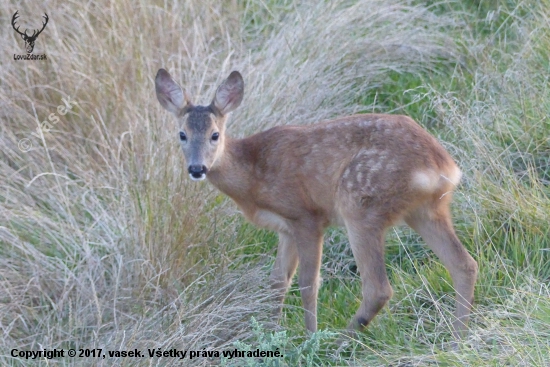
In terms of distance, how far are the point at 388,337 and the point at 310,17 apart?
3652mm

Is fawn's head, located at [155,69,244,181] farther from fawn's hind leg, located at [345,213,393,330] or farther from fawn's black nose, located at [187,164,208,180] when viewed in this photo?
fawn's hind leg, located at [345,213,393,330]

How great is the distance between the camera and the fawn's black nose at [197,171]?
17.5ft

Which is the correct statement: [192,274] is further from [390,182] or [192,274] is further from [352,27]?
[352,27]

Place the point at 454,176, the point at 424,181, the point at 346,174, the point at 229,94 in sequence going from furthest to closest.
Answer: the point at 229,94 < the point at 346,174 < the point at 454,176 < the point at 424,181

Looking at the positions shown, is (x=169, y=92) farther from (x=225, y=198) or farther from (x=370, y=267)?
(x=370, y=267)

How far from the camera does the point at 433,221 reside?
534cm

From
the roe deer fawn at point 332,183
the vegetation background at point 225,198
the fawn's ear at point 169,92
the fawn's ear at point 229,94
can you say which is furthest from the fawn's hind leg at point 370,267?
the fawn's ear at point 169,92

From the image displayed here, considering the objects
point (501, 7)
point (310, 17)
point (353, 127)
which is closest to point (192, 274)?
point (353, 127)

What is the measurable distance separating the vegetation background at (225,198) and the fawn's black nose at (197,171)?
45 centimetres

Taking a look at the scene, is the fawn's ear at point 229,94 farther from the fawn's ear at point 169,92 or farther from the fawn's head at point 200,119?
the fawn's ear at point 169,92

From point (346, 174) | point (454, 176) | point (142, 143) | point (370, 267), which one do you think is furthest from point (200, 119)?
point (454, 176)

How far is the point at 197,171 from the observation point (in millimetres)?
5367

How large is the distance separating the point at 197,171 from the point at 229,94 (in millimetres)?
790

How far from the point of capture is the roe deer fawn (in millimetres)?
5215
